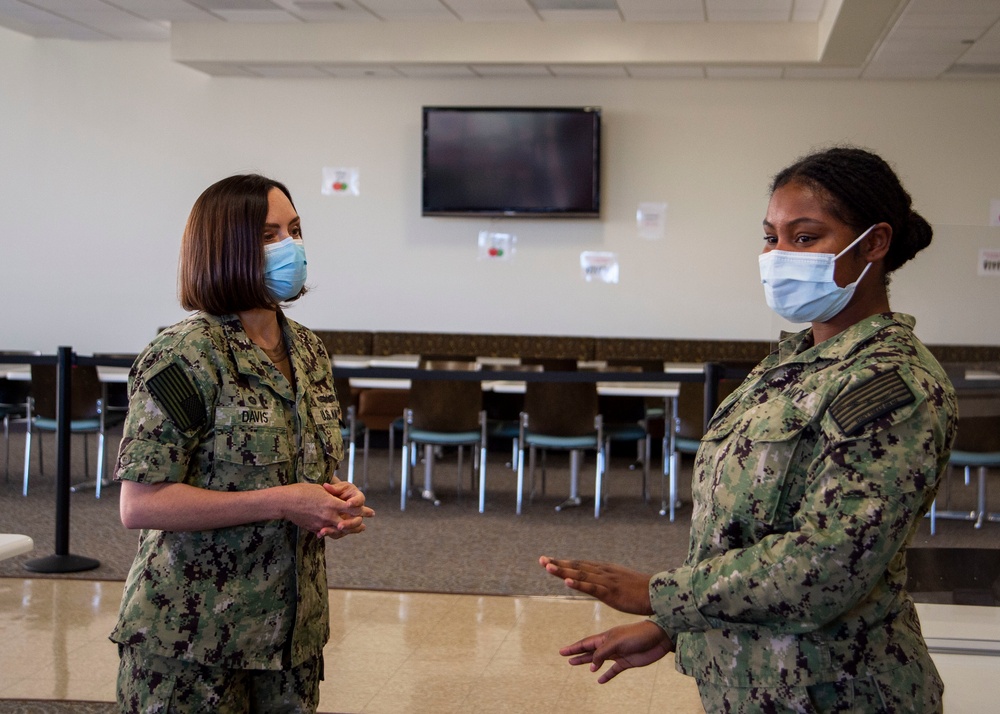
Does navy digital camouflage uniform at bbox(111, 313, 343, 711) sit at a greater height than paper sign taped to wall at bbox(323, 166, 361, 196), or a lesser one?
lesser

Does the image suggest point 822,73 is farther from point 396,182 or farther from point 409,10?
point 396,182

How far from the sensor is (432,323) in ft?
32.7

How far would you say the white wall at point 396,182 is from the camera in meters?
9.40

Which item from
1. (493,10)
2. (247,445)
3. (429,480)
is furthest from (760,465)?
(493,10)

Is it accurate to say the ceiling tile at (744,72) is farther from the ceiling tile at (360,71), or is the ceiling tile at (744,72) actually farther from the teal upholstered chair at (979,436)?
the teal upholstered chair at (979,436)

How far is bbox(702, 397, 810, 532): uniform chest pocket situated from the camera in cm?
138

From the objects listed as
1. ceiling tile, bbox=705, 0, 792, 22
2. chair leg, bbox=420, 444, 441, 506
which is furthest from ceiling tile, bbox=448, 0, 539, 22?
chair leg, bbox=420, 444, 441, 506

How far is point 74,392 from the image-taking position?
6.80 meters

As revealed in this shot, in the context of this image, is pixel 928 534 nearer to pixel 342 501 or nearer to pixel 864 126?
pixel 342 501

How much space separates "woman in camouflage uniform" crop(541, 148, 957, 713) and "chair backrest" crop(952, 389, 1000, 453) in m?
1.78

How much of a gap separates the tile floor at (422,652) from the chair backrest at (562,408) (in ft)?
6.69

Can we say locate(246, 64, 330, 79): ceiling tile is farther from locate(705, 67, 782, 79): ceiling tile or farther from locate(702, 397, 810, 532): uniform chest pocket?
locate(702, 397, 810, 532): uniform chest pocket

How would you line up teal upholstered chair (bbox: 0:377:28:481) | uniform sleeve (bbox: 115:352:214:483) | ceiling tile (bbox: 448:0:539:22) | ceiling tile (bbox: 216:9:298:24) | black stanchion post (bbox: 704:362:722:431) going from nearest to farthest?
uniform sleeve (bbox: 115:352:214:483)
black stanchion post (bbox: 704:362:722:431)
teal upholstered chair (bbox: 0:377:28:481)
ceiling tile (bbox: 448:0:539:22)
ceiling tile (bbox: 216:9:298:24)

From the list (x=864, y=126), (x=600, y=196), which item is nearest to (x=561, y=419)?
(x=600, y=196)
